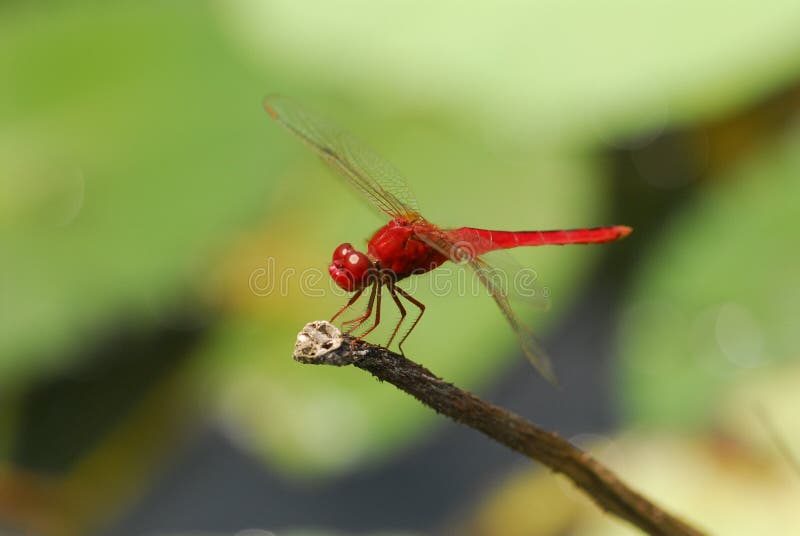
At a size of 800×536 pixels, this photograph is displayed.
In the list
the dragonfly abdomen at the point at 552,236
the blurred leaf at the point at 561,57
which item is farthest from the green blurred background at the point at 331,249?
the dragonfly abdomen at the point at 552,236

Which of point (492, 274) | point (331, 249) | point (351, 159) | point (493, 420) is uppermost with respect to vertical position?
point (331, 249)

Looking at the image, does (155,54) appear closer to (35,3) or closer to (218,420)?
(35,3)

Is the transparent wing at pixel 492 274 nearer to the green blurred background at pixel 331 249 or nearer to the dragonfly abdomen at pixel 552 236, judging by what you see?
the dragonfly abdomen at pixel 552 236

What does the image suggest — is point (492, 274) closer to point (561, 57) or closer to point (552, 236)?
point (552, 236)

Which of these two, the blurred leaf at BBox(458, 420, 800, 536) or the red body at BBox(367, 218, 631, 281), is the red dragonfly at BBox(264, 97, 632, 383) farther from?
the blurred leaf at BBox(458, 420, 800, 536)

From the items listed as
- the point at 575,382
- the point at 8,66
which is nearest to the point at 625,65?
the point at 575,382

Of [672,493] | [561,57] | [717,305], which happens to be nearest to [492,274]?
[672,493]

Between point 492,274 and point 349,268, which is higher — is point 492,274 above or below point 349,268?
above
